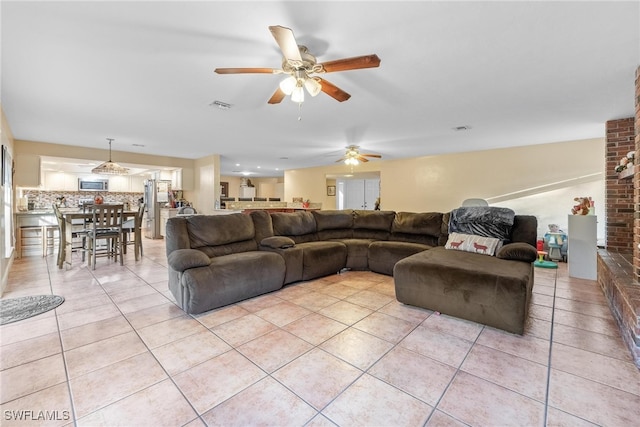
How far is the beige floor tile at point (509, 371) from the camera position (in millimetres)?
1598

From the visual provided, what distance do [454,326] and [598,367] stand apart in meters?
0.89

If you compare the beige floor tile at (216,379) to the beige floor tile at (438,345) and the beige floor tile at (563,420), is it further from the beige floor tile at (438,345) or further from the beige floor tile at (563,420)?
the beige floor tile at (563,420)

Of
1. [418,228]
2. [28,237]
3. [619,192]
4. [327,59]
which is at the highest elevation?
[327,59]

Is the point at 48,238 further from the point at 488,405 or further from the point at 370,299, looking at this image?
the point at 488,405

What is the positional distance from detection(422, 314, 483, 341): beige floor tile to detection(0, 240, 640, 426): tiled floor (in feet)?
0.06

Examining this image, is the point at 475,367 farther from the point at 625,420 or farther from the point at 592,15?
the point at 592,15

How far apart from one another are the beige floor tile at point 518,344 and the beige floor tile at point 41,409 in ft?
8.76

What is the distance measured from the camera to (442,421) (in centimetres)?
136

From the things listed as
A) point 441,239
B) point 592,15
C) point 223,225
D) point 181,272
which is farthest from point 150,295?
point 592,15

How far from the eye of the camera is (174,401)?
1482 millimetres

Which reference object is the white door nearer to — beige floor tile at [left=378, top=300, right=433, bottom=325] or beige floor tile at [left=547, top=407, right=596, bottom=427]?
beige floor tile at [left=378, top=300, right=433, bottom=325]

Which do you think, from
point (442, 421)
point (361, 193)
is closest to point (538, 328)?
point (442, 421)

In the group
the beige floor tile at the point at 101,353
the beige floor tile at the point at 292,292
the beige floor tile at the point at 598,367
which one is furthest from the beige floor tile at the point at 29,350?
the beige floor tile at the point at 598,367

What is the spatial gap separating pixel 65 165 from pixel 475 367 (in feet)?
33.2
